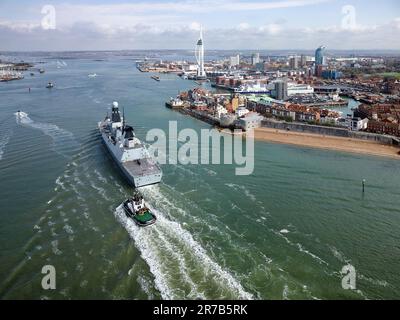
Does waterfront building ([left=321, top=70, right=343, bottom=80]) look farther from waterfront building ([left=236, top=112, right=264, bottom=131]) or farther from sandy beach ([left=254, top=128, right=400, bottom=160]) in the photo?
sandy beach ([left=254, top=128, right=400, bottom=160])

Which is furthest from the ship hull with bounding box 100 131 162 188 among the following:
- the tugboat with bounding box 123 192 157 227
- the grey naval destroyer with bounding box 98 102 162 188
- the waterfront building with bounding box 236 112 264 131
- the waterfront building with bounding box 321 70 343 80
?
the waterfront building with bounding box 321 70 343 80

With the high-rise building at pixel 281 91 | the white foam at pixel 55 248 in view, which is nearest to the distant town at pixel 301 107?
the high-rise building at pixel 281 91

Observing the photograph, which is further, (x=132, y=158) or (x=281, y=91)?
(x=281, y=91)

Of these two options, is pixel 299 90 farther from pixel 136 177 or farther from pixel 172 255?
pixel 172 255

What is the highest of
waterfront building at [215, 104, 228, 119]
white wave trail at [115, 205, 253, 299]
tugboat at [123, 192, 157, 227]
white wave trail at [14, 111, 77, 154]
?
A: waterfront building at [215, 104, 228, 119]

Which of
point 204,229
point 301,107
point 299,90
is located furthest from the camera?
point 299,90

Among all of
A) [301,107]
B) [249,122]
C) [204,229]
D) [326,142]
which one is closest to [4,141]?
[204,229]
